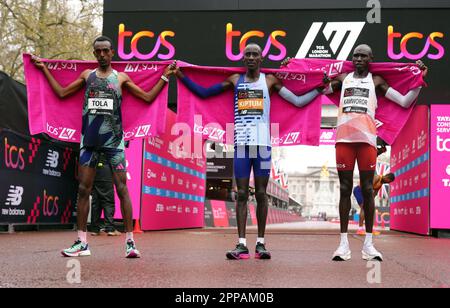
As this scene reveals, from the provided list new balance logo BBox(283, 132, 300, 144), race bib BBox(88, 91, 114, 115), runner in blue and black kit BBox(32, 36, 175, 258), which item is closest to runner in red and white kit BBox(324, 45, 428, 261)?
new balance logo BBox(283, 132, 300, 144)

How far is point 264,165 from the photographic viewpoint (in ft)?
17.4

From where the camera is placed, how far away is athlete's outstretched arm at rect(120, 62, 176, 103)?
533cm

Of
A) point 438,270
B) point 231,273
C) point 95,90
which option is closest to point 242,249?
point 231,273

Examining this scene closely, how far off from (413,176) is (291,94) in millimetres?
8296

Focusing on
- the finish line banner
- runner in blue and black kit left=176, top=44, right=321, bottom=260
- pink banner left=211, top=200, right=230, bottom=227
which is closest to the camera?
runner in blue and black kit left=176, top=44, right=321, bottom=260

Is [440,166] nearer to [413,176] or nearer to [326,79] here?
[413,176]

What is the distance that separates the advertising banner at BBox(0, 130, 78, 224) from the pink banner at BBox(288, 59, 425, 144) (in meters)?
5.50

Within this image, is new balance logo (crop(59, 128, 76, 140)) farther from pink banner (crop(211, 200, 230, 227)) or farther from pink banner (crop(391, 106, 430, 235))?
pink banner (crop(211, 200, 230, 227))

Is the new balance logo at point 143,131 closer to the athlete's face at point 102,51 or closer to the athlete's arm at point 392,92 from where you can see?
the athlete's face at point 102,51

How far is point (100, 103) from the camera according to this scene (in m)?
5.03

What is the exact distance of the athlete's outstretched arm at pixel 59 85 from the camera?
5352mm

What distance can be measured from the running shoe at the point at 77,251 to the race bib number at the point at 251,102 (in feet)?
6.84
